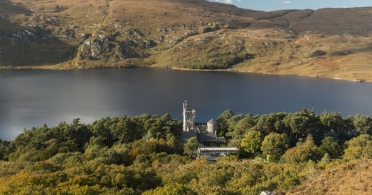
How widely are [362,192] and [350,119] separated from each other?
58738 mm

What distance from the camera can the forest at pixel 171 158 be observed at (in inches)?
1065

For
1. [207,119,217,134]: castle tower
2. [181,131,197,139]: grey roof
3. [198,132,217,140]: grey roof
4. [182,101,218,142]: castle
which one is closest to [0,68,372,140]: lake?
[182,101,218,142]: castle

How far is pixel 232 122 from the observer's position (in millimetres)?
71438

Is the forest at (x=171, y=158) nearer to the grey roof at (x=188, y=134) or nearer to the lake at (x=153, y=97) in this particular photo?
the grey roof at (x=188, y=134)

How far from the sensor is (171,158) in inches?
1802

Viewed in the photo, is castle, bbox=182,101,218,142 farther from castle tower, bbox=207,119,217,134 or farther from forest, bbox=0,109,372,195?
forest, bbox=0,109,372,195

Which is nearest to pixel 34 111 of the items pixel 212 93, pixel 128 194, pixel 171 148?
pixel 171 148

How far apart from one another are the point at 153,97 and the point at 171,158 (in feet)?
237

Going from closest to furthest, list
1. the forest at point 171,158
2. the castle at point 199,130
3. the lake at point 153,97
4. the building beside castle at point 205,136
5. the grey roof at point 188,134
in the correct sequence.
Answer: the forest at point 171,158 < the building beside castle at point 205,136 < the grey roof at point 188,134 < the castle at point 199,130 < the lake at point 153,97

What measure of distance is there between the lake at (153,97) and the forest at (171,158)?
23886 mm

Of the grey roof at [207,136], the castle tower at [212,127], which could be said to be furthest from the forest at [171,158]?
the grey roof at [207,136]

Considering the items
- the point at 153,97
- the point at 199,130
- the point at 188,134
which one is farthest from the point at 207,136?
the point at 153,97

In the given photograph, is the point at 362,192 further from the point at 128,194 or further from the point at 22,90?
the point at 22,90

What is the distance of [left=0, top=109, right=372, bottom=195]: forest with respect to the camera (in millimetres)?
27062
